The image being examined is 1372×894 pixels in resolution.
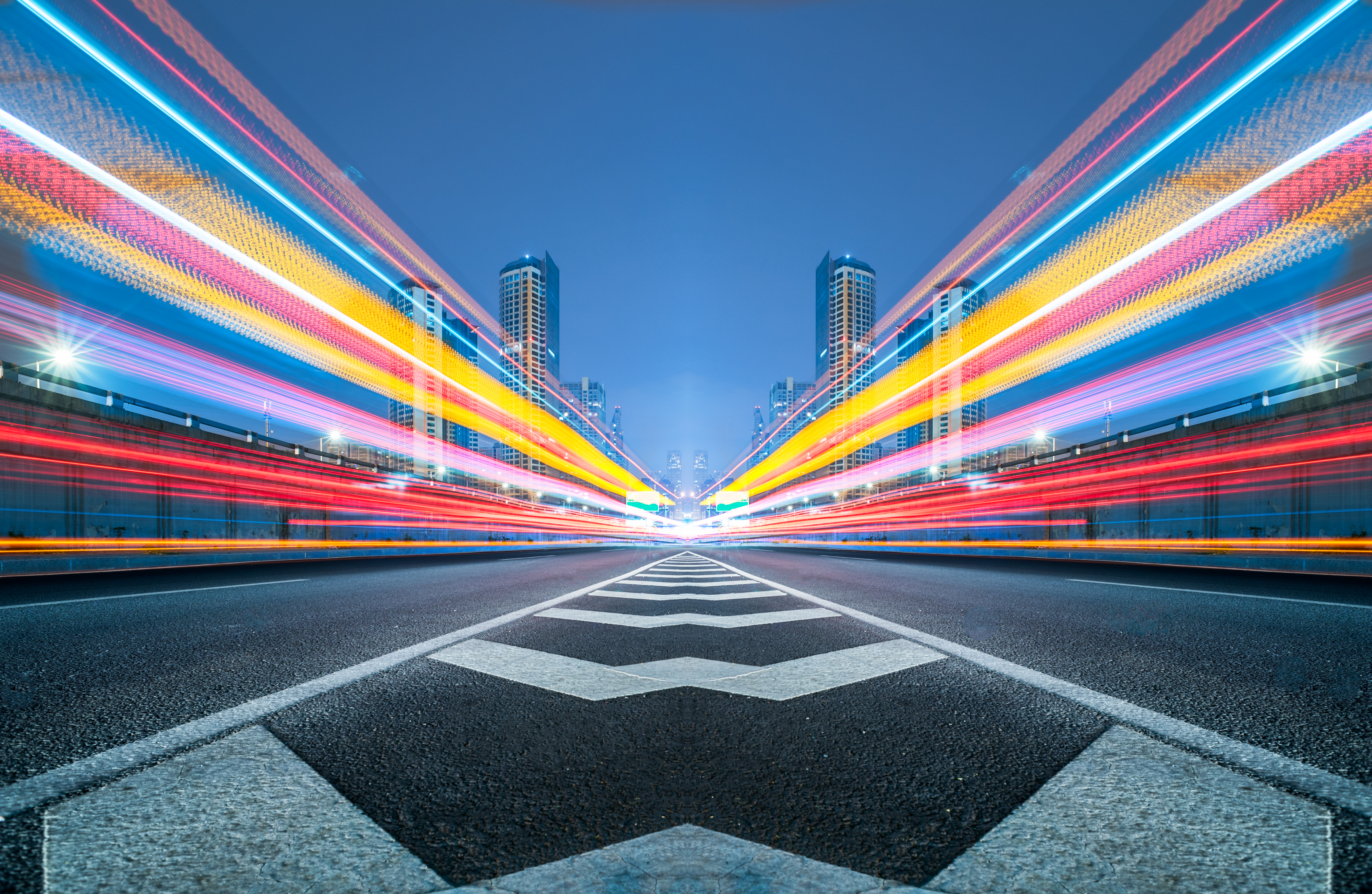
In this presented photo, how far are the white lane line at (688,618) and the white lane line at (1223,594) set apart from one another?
16.9ft

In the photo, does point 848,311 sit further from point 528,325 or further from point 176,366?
point 176,366

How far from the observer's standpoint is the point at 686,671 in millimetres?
3463

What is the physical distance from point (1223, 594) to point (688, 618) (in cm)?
682

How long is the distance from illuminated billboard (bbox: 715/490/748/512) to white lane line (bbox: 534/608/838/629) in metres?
123

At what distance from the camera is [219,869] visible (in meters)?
1.38

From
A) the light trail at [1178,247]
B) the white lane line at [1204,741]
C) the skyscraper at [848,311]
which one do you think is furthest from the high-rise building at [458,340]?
the skyscraper at [848,311]

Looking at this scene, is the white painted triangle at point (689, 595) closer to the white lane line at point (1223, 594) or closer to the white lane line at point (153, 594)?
the white lane line at point (153, 594)

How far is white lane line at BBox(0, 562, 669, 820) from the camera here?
1.77 meters

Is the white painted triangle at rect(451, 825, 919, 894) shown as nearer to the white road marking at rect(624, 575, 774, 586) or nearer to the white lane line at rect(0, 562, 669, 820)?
the white lane line at rect(0, 562, 669, 820)

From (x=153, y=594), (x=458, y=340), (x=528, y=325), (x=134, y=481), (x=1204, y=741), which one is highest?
(x=528, y=325)

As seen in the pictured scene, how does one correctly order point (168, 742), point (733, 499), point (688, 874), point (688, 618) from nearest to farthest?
1. point (688, 874)
2. point (168, 742)
3. point (688, 618)
4. point (733, 499)

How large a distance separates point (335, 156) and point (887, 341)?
168 ft

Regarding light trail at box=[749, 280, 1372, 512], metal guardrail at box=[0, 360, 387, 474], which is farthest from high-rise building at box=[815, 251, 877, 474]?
metal guardrail at box=[0, 360, 387, 474]

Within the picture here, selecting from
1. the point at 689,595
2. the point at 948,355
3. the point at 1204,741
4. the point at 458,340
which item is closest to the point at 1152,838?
the point at 1204,741
